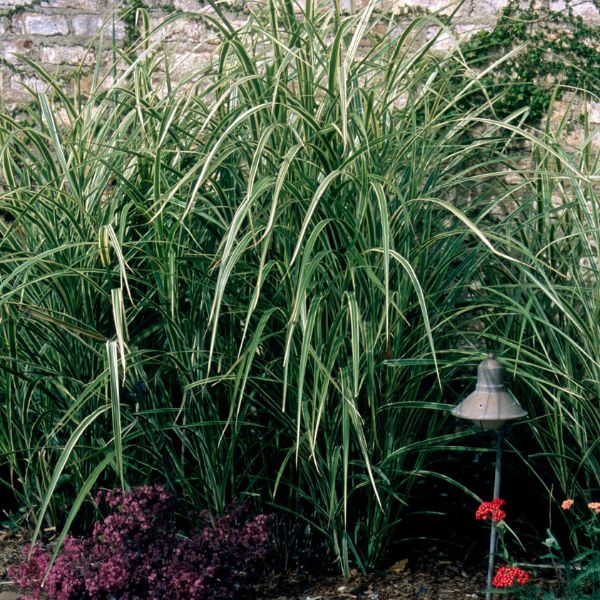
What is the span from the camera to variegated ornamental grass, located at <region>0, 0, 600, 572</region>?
2648mm

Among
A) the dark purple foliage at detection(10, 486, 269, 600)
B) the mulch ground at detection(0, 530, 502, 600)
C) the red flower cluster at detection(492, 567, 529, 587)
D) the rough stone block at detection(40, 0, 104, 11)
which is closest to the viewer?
the red flower cluster at detection(492, 567, 529, 587)

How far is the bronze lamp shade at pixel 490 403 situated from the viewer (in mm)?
2398

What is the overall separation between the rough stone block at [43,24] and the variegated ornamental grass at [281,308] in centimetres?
142

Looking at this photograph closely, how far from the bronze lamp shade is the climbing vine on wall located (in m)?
1.76

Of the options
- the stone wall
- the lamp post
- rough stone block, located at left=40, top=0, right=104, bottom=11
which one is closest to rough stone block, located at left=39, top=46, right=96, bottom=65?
the stone wall

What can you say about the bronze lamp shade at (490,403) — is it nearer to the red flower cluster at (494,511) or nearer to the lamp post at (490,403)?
the lamp post at (490,403)

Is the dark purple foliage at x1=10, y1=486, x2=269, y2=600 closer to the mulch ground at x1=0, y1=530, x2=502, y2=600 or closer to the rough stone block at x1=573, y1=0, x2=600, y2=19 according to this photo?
the mulch ground at x1=0, y1=530, x2=502, y2=600

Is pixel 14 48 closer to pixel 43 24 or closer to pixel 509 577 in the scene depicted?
pixel 43 24

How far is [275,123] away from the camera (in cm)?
258

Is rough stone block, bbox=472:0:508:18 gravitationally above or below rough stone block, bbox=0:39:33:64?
below

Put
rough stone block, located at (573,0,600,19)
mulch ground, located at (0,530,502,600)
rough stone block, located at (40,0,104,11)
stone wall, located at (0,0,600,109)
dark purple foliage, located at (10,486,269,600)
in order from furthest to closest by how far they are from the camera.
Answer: rough stone block, located at (40,0,104,11)
stone wall, located at (0,0,600,109)
rough stone block, located at (573,0,600,19)
mulch ground, located at (0,530,502,600)
dark purple foliage, located at (10,486,269,600)

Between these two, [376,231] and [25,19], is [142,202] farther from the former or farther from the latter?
[25,19]

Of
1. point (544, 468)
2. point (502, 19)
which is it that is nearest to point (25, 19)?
point (502, 19)

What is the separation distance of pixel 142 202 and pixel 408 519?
4.73 feet
